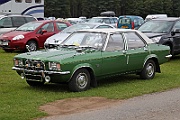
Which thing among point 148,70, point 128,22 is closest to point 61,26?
point 148,70

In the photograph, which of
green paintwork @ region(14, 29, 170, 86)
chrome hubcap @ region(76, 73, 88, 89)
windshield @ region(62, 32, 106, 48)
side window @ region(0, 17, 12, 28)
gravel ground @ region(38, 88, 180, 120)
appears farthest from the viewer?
side window @ region(0, 17, 12, 28)

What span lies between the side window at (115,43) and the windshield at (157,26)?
593cm

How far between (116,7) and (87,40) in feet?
200

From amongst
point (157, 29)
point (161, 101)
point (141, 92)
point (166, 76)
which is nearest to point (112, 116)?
point (161, 101)

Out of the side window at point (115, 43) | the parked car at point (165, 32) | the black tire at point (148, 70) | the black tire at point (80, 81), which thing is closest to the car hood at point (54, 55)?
the black tire at point (80, 81)

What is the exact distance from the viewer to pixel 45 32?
2036 cm

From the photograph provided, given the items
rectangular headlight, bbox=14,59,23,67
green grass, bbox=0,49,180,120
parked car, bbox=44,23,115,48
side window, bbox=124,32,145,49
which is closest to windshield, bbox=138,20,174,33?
parked car, bbox=44,23,115,48

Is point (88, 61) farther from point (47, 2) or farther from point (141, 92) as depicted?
point (47, 2)

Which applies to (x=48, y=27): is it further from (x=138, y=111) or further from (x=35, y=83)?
(x=138, y=111)

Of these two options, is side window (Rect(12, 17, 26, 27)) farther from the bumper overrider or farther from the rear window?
the bumper overrider

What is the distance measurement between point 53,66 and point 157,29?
8394mm

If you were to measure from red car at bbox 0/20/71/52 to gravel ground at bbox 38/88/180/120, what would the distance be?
33.5 ft

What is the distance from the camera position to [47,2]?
67438 mm

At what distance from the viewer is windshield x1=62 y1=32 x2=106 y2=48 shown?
11.1m
